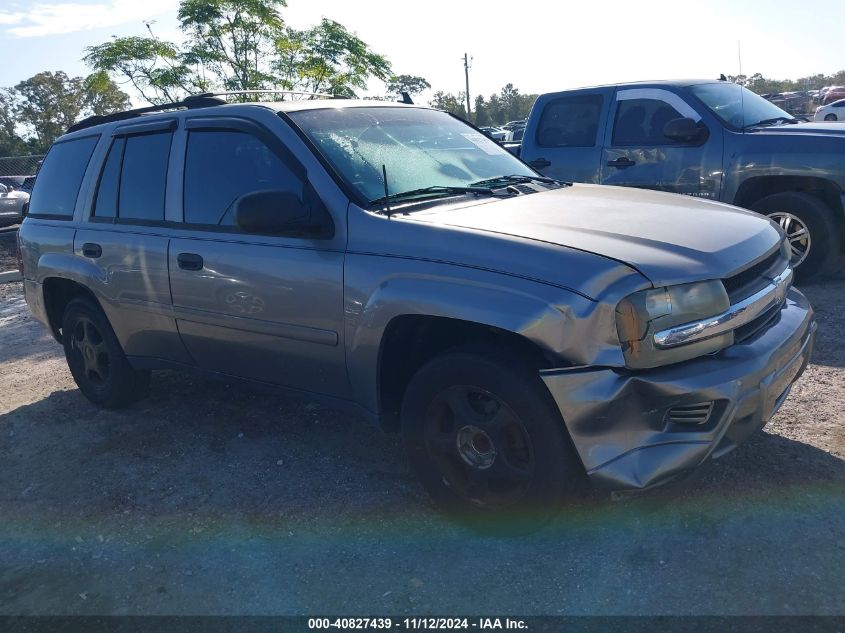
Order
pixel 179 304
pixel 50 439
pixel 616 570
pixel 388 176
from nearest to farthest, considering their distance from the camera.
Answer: pixel 616 570 → pixel 388 176 → pixel 179 304 → pixel 50 439

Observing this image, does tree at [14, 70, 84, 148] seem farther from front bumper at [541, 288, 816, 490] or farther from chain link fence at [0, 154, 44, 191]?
front bumper at [541, 288, 816, 490]

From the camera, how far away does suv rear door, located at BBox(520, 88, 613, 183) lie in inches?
281

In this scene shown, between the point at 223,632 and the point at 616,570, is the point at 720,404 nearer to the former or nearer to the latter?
the point at 616,570

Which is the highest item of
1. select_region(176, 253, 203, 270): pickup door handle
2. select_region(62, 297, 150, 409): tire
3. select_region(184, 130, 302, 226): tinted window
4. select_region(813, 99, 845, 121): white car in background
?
select_region(813, 99, 845, 121): white car in background

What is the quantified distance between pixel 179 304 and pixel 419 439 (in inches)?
65.4

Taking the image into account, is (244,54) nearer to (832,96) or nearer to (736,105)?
(736,105)

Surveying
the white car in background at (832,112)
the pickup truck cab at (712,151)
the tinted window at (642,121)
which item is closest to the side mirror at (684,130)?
the pickup truck cab at (712,151)

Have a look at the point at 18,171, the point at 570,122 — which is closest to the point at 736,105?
the point at 570,122

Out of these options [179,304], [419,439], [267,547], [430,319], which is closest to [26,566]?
[267,547]

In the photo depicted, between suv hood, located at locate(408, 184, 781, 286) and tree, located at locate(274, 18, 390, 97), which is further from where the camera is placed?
tree, located at locate(274, 18, 390, 97)

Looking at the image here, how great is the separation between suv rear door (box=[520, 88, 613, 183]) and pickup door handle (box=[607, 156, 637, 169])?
0.13 meters

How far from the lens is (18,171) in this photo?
24.1 m

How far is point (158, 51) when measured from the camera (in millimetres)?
11867

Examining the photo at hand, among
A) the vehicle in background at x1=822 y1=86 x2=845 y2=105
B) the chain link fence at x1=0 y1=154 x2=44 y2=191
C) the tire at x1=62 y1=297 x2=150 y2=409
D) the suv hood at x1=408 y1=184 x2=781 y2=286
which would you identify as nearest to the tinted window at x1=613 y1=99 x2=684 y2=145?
the suv hood at x1=408 y1=184 x2=781 y2=286
